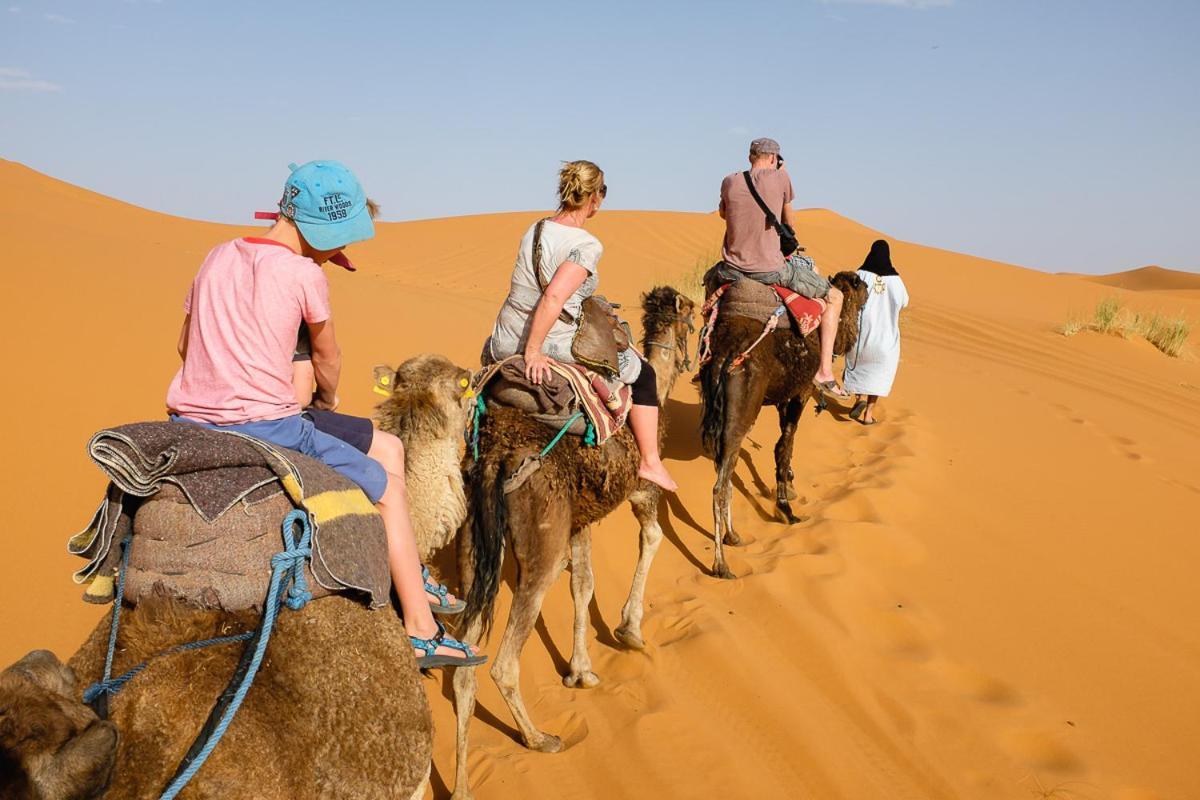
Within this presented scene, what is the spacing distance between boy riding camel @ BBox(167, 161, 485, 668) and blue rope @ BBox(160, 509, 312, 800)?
1.27 ft

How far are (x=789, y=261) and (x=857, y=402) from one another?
3696 millimetres

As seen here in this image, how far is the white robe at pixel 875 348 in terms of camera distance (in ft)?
32.6

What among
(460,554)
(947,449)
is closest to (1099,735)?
(460,554)

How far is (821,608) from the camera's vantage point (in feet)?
19.4

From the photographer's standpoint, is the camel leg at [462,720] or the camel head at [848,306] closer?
the camel leg at [462,720]

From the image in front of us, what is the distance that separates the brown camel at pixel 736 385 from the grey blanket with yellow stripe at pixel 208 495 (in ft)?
14.1

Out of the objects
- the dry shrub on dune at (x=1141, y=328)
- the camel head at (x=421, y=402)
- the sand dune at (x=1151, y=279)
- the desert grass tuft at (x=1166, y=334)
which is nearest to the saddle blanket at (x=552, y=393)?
the camel head at (x=421, y=402)

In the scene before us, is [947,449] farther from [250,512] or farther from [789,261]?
[250,512]

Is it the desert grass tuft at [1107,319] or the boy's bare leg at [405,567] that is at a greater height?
the desert grass tuft at [1107,319]

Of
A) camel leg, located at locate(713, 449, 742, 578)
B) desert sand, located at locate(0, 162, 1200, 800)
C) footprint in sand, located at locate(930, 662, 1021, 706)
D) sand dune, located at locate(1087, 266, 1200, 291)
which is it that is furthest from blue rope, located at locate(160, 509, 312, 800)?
sand dune, located at locate(1087, 266, 1200, 291)

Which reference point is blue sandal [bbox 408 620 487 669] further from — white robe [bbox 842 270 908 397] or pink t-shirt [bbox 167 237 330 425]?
white robe [bbox 842 270 908 397]

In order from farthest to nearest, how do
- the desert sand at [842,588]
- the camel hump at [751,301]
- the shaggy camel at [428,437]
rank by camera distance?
the camel hump at [751,301] < the desert sand at [842,588] < the shaggy camel at [428,437]

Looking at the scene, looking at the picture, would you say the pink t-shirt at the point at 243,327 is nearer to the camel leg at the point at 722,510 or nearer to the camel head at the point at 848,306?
the camel leg at the point at 722,510

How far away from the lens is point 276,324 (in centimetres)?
270
